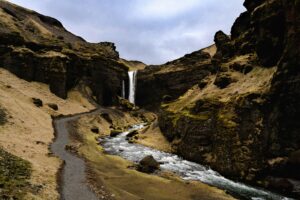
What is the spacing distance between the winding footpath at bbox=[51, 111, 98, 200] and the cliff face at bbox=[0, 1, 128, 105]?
44552 mm

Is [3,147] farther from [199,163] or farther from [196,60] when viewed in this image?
[196,60]

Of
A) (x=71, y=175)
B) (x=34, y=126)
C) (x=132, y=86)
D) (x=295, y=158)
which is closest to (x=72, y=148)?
(x=34, y=126)

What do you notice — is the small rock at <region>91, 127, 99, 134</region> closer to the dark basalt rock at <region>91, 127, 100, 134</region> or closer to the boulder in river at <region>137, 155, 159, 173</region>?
the dark basalt rock at <region>91, 127, 100, 134</region>

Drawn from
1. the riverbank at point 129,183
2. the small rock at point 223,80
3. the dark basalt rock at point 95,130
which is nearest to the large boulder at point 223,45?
the small rock at point 223,80

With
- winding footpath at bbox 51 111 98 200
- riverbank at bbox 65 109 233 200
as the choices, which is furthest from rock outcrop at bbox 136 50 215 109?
winding footpath at bbox 51 111 98 200

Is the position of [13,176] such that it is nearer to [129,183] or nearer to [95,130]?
[129,183]

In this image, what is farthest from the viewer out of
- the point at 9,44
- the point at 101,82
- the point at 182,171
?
the point at 101,82

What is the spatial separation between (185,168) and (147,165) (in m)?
7.02

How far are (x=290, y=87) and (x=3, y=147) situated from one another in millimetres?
37698

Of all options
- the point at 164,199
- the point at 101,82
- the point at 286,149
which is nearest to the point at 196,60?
the point at 101,82

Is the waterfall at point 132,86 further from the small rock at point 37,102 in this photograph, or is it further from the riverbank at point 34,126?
the small rock at point 37,102

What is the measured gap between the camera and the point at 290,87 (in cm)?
4775

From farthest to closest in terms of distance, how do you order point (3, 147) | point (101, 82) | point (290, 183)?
point (101, 82) < point (290, 183) < point (3, 147)

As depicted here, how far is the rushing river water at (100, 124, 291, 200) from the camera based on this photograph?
43.2 meters
